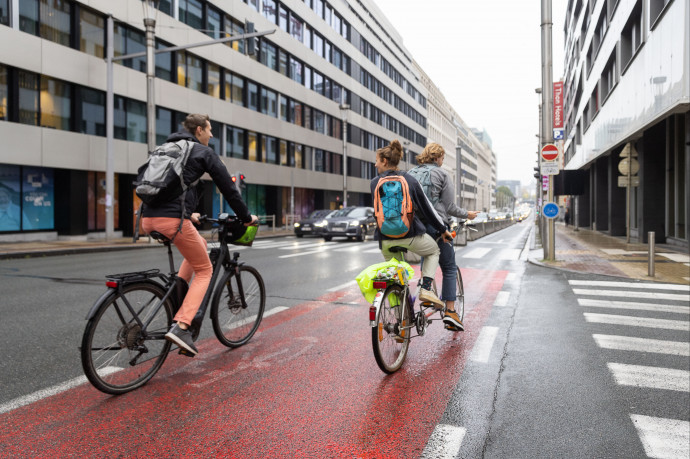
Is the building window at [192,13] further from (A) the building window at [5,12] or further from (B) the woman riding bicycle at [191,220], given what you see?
(B) the woman riding bicycle at [191,220]

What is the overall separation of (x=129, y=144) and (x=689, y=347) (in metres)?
21.5

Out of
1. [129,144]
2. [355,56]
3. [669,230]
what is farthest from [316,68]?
[669,230]

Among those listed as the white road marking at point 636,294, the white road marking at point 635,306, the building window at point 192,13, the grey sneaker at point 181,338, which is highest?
the building window at point 192,13

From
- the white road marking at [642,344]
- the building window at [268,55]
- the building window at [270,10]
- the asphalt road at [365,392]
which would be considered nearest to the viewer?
the asphalt road at [365,392]

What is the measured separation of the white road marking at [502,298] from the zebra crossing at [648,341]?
3.39ft

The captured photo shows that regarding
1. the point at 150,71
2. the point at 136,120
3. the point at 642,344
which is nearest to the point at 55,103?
the point at 136,120

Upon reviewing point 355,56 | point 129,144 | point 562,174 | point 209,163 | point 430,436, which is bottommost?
point 430,436

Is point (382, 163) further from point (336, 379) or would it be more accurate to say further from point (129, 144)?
point (129, 144)

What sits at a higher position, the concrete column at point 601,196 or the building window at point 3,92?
the building window at point 3,92

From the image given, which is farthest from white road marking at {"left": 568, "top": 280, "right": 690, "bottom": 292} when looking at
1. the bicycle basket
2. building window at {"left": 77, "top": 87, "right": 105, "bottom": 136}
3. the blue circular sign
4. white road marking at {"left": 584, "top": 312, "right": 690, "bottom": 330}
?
building window at {"left": 77, "top": 87, "right": 105, "bottom": 136}

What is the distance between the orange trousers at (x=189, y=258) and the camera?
364 cm

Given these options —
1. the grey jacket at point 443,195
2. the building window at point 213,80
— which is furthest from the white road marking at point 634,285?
the building window at point 213,80

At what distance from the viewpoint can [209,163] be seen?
372 cm

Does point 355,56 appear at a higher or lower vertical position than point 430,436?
higher
